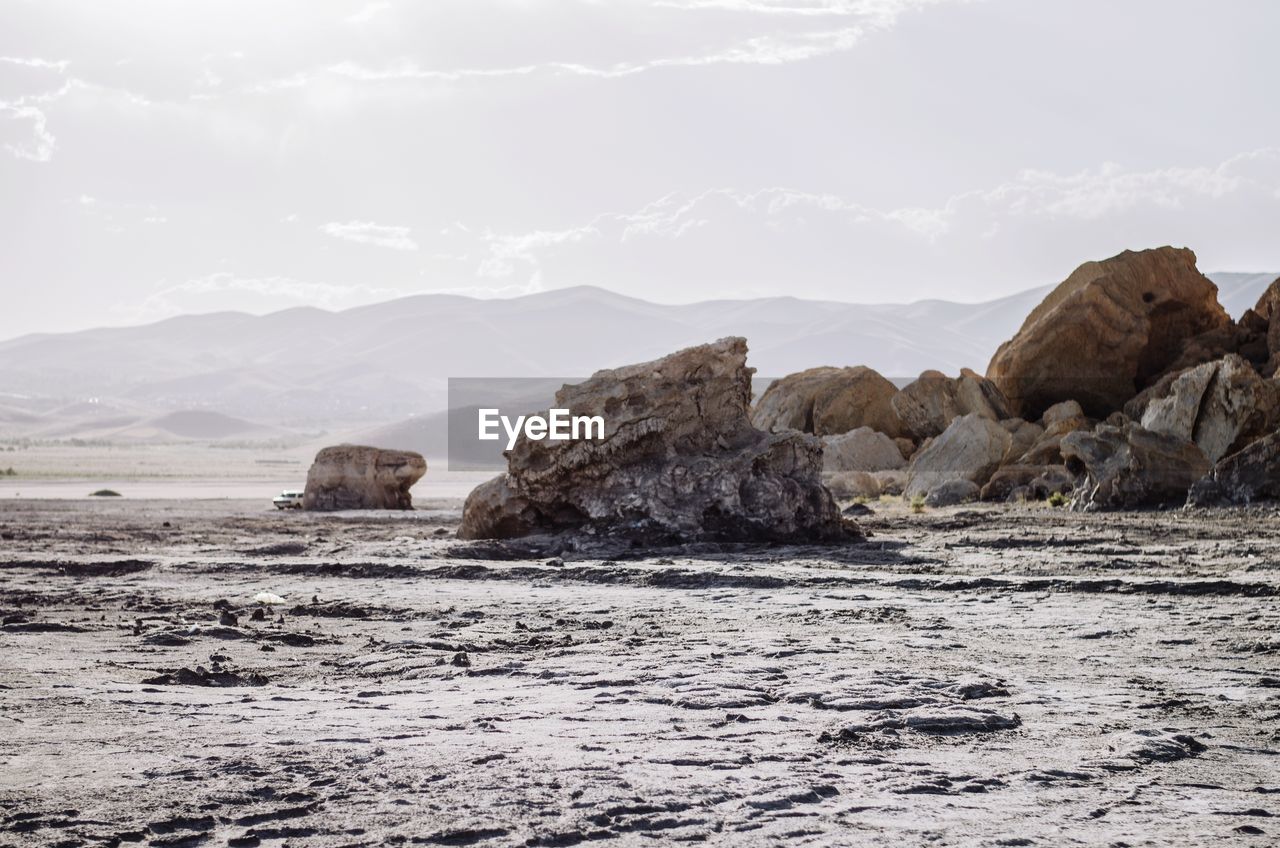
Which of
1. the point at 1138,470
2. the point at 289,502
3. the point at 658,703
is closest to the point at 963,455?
→ the point at 1138,470

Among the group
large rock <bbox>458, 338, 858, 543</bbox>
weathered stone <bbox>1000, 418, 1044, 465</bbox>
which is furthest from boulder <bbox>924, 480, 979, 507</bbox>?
large rock <bbox>458, 338, 858, 543</bbox>

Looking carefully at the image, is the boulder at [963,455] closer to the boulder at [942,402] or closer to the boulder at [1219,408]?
the boulder at [942,402]

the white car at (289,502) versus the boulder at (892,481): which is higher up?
the boulder at (892,481)

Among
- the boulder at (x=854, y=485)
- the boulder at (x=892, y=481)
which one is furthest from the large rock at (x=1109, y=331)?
the boulder at (x=854, y=485)

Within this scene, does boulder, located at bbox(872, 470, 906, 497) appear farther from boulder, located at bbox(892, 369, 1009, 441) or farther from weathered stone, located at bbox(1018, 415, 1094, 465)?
weathered stone, located at bbox(1018, 415, 1094, 465)

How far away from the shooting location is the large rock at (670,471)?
625 inches

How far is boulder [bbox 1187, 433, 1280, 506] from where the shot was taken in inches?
653

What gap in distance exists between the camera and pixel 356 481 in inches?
1129

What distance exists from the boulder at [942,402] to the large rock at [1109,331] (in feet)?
1.50

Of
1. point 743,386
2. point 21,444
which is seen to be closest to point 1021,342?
point 743,386

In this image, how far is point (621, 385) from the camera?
666 inches

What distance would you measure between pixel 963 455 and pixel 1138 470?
7045 millimetres

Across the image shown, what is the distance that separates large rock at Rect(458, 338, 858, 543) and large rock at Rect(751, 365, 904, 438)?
15.1 metres

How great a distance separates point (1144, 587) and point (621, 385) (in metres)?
7.83
